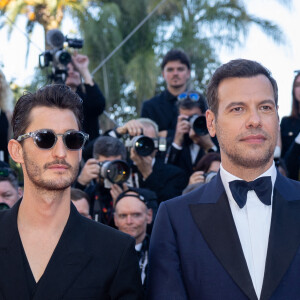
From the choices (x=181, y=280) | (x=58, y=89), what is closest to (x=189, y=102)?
(x=58, y=89)

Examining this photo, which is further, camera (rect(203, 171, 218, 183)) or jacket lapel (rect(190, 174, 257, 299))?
camera (rect(203, 171, 218, 183))

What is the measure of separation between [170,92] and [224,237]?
3654 millimetres

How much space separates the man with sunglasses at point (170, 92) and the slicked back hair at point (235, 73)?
317 centimetres

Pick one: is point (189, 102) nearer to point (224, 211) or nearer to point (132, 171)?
point (132, 171)

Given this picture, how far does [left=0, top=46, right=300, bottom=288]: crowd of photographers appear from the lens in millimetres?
4879

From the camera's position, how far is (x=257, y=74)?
2.75 meters

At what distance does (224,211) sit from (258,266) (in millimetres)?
274

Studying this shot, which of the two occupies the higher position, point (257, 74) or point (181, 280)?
point (257, 74)

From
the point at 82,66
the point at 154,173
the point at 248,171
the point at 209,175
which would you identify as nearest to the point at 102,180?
the point at 154,173

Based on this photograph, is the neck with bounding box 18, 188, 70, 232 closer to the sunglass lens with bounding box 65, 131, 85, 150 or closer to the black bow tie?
the sunglass lens with bounding box 65, 131, 85, 150

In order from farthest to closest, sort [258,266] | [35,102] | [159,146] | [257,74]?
[159,146] < [35,102] < [257,74] < [258,266]

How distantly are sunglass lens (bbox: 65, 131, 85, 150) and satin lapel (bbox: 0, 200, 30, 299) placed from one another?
40 cm

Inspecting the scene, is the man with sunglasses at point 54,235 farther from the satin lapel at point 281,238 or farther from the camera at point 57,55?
the camera at point 57,55

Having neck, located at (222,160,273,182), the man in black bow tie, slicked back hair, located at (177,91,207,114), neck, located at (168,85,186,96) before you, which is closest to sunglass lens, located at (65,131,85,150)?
the man in black bow tie
